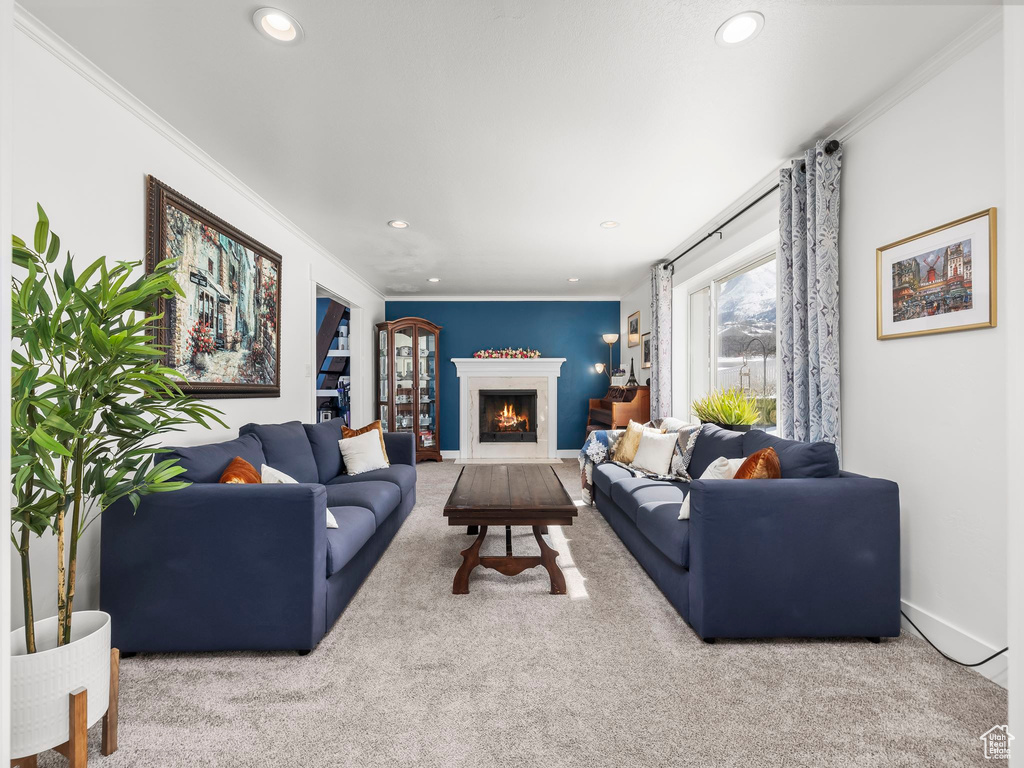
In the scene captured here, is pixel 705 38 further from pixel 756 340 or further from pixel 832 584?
pixel 756 340

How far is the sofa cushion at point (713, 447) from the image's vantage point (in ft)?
10.7

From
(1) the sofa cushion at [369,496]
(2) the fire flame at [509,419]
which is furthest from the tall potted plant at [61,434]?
(2) the fire flame at [509,419]

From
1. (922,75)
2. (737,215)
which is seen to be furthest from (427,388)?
(922,75)

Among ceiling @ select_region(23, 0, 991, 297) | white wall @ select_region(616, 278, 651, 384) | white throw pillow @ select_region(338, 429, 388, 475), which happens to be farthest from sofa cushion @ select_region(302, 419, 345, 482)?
white wall @ select_region(616, 278, 651, 384)

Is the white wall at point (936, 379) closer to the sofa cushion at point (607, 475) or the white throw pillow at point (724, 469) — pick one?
the white throw pillow at point (724, 469)

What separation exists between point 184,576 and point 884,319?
330 centimetres

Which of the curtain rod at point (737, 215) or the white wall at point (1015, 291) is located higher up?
the curtain rod at point (737, 215)

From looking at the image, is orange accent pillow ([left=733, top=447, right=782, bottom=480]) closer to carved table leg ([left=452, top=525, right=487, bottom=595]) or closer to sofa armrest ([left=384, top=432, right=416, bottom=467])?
carved table leg ([left=452, top=525, right=487, bottom=595])

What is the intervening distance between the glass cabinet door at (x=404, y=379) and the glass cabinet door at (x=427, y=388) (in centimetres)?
15

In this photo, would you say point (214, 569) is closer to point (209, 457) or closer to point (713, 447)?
point (209, 457)

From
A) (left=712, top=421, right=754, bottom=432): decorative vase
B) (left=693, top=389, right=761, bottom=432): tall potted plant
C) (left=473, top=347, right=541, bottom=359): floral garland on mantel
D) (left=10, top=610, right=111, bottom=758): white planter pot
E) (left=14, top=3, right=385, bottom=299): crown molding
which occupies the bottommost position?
(left=10, top=610, right=111, bottom=758): white planter pot

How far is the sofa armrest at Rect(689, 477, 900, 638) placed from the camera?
2.17 metres

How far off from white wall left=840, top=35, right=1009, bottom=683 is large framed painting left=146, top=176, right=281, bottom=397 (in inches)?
132

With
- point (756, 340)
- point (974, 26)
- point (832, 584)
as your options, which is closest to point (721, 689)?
point (832, 584)
